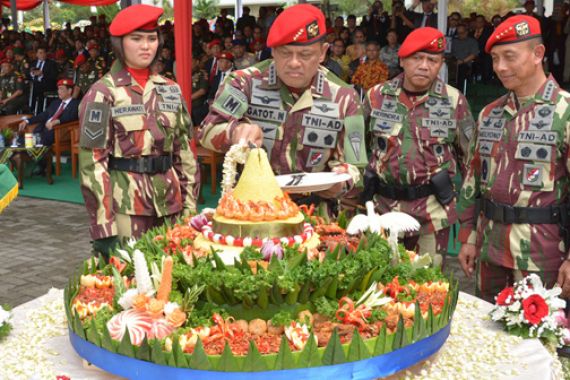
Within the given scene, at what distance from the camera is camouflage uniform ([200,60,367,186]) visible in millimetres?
4016

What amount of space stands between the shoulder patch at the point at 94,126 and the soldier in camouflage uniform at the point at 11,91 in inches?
529

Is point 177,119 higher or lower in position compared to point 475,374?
higher

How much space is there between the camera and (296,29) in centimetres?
357

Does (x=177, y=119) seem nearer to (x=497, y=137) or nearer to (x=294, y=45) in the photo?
(x=294, y=45)

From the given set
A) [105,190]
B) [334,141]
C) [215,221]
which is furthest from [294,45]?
[105,190]

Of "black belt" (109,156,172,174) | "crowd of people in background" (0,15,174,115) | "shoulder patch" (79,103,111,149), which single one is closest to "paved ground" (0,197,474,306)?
"black belt" (109,156,172,174)

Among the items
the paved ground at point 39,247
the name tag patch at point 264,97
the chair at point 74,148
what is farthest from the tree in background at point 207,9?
the name tag patch at point 264,97

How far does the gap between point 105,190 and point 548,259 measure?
244 cm

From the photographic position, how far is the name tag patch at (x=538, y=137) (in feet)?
13.1

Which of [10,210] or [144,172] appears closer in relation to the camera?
[144,172]

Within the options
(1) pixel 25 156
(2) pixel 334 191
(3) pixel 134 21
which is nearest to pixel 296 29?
(2) pixel 334 191

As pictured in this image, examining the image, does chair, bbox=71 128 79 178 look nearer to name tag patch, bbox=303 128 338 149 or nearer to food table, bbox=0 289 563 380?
name tag patch, bbox=303 128 338 149

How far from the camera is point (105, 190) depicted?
14.4ft

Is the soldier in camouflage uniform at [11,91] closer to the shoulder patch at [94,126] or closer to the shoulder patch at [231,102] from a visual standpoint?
the shoulder patch at [94,126]
